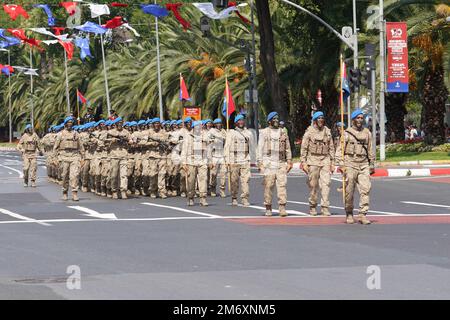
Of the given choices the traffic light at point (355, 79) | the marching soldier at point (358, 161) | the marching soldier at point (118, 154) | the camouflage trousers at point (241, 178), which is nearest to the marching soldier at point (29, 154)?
the marching soldier at point (118, 154)

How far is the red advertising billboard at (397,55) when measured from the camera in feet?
142

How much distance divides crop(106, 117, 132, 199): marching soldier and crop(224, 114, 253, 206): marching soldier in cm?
416

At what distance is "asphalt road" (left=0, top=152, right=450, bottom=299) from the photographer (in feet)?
40.1

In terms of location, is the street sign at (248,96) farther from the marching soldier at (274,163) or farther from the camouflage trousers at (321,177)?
the camouflage trousers at (321,177)

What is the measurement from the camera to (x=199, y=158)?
2720 centimetres

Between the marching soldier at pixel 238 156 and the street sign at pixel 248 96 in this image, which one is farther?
the street sign at pixel 248 96

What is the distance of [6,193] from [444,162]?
1771 cm

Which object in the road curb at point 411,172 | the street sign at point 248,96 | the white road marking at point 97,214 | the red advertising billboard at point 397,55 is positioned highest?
the red advertising billboard at point 397,55

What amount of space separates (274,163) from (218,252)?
698 centimetres

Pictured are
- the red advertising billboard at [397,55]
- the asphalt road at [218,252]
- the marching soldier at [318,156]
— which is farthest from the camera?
the red advertising billboard at [397,55]

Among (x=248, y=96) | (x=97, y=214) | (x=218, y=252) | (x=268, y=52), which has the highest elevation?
(x=268, y=52)

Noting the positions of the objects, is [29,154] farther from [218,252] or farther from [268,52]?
[218,252]

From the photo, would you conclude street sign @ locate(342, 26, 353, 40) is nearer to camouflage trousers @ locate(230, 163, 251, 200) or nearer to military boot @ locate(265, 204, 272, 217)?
camouflage trousers @ locate(230, 163, 251, 200)

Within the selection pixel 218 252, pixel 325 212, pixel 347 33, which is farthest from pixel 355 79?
pixel 218 252
